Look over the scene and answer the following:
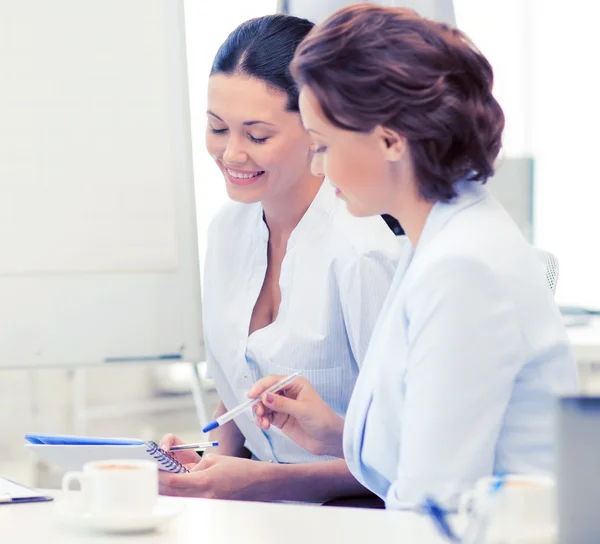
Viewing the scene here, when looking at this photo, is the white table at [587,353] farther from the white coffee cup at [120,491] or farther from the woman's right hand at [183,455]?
the white coffee cup at [120,491]

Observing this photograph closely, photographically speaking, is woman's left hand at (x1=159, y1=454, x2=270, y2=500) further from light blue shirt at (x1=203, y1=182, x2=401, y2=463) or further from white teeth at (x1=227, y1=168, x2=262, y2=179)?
white teeth at (x1=227, y1=168, x2=262, y2=179)

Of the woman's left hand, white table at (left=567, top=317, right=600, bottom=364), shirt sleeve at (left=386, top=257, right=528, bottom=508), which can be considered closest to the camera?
shirt sleeve at (left=386, top=257, right=528, bottom=508)

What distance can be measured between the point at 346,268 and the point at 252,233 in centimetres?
34

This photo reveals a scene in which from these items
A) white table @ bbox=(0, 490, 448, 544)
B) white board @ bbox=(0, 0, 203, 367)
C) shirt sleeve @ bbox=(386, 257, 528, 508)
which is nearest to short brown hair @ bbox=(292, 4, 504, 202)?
shirt sleeve @ bbox=(386, 257, 528, 508)

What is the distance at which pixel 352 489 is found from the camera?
1.63 metres

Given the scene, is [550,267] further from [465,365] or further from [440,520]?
[440,520]

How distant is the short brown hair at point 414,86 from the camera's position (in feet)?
3.94

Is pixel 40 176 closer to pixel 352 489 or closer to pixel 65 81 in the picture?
pixel 65 81

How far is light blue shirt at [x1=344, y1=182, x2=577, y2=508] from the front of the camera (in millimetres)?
1078

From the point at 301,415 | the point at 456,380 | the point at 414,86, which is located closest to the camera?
the point at 456,380

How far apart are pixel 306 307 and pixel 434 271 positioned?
0.58 m

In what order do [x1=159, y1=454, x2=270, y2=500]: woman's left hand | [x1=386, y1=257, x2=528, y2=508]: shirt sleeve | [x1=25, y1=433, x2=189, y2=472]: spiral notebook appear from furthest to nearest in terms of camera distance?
[x1=159, y1=454, x2=270, y2=500]: woman's left hand, [x1=25, y1=433, x2=189, y2=472]: spiral notebook, [x1=386, y1=257, x2=528, y2=508]: shirt sleeve

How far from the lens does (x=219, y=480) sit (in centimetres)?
152

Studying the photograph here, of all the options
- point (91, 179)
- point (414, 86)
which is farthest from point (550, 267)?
point (91, 179)
